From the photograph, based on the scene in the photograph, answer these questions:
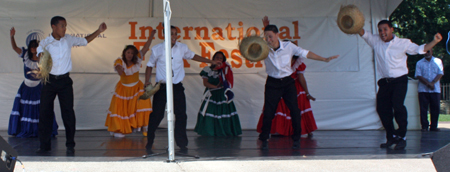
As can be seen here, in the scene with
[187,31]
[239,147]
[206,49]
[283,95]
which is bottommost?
[239,147]

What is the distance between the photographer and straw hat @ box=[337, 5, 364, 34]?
484 centimetres

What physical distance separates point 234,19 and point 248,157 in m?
3.97

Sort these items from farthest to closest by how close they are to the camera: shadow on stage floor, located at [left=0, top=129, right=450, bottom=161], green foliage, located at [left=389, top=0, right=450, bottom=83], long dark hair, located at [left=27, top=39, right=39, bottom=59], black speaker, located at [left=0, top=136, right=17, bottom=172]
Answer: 1. green foliage, located at [left=389, top=0, right=450, bottom=83]
2. long dark hair, located at [left=27, top=39, right=39, bottom=59]
3. shadow on stage floor, located at [left=0, top=129, right=450, bottom=161]
4. black speaker, located at [left=0, top=136, right=17, bottom=172]

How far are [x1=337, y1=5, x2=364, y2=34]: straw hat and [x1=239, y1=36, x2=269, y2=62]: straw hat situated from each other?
3.46 feet

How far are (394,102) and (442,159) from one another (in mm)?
980

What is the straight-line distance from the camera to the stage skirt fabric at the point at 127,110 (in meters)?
6.67

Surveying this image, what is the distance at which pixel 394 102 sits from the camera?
4938mm

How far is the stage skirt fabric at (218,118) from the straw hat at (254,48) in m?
2.16

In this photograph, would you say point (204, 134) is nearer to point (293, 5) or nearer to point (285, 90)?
point (285, 90)

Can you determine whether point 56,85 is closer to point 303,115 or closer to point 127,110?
point 127,110

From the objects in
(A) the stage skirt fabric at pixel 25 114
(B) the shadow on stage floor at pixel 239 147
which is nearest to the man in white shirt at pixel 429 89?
(B) the shadow on stage floor at pixel 239 147

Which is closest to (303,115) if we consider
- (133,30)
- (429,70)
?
(429,70)

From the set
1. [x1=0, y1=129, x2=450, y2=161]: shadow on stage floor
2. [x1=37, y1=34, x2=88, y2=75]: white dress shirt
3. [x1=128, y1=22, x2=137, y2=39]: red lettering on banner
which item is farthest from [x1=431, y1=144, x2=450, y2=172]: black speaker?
[x1=128, y1=22, x2=137, y2=39]: red lettering on banner

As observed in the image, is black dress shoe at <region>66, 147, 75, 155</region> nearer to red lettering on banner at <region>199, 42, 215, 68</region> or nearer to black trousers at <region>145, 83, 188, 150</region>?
black trousers at <region>145, 83, 188, 150</region>
